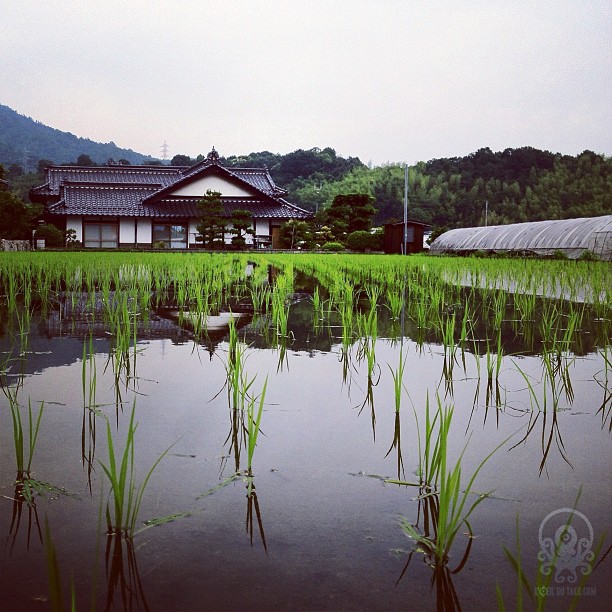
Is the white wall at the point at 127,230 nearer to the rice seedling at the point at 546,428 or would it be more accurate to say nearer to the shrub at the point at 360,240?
the shrub at the point at 360,240

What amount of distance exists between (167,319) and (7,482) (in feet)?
11.2

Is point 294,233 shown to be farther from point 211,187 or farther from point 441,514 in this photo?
point 441,514

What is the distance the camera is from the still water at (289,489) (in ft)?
3.43

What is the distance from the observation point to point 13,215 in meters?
20.5

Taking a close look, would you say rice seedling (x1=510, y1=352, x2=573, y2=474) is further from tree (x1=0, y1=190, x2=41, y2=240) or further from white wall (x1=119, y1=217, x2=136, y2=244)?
white wall (x1=119, y1=217, x2=136, y2=244)

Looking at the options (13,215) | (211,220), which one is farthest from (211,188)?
(13,215)

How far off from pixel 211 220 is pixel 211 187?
359 centimetres

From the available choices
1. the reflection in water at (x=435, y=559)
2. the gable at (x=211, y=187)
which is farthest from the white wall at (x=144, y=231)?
the reflection in water at (x=435, y=559)

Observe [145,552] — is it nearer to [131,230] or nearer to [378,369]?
[378,369]

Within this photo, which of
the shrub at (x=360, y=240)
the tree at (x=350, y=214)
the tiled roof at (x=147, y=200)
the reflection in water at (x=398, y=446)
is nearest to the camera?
the reflection in water at (x=398, y=446)

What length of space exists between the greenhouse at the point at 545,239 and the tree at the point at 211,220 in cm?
903

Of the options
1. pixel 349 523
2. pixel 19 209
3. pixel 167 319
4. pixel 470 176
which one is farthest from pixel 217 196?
pixel 470 176

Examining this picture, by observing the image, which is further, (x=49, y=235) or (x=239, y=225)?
(x=239, y=225)

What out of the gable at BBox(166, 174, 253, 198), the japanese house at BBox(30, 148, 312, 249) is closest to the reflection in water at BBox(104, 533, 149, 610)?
the japanese house at BBox(30, 148, 312, 249)
